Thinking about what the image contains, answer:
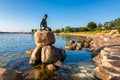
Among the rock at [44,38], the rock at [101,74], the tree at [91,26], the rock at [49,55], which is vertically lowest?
the rock at [101,74]

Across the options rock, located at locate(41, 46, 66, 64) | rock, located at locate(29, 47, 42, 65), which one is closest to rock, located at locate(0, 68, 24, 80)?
rock, located at locate(41, 46, 66, 64)

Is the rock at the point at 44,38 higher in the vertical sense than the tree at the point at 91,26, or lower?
lower

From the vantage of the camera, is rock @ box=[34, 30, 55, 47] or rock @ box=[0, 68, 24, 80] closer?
rock @ box=[0, 68, 24, 80]

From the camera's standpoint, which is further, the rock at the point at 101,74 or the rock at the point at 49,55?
the rock at the point at 49,55

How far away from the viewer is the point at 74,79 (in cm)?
1026

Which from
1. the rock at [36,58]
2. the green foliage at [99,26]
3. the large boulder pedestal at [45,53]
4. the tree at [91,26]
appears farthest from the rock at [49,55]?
the tree at [91,26]

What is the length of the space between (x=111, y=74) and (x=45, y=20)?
12414 mm

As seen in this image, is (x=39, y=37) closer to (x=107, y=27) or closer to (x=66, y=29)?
(x=107, y=27)

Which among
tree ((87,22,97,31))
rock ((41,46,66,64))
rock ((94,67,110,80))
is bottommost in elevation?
rock ((94,67,110,80))

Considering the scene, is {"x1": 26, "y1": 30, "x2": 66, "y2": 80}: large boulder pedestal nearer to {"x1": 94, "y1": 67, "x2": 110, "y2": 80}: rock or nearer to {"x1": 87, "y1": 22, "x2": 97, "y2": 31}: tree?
{"x1": 94, "y1": 67, "x2": 110, "y2": 80}: rock

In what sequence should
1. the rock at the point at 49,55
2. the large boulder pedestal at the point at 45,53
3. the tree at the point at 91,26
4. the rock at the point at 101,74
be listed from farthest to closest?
the tree at the point at 91,26
the rock at the point at 49,55
the large boulder pedestal at the point at 45,53
the rock at the point at 101,74

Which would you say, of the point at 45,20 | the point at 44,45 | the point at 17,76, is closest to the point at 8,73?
the point at 17,76

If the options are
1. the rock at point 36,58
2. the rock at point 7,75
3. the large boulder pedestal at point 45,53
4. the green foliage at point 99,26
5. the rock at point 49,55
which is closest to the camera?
the rock at point 7,75

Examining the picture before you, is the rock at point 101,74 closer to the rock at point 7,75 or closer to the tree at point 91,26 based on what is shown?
the rock at point 7,75
